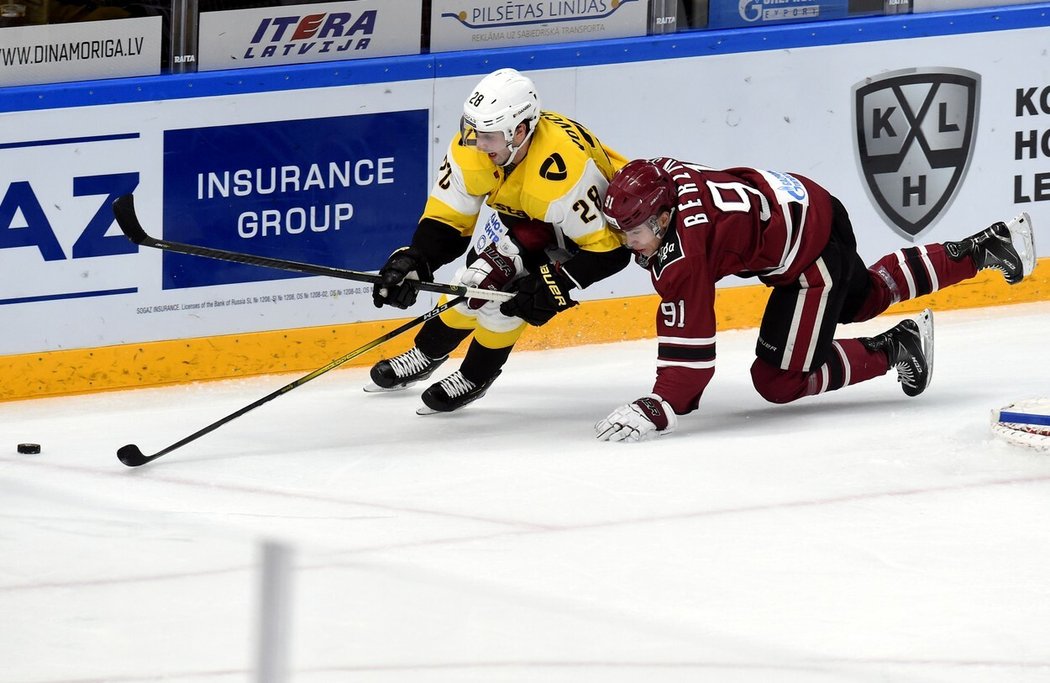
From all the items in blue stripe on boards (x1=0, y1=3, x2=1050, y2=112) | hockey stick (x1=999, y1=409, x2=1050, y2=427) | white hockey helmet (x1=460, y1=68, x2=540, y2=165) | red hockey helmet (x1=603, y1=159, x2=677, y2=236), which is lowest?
hockey stick (x1=999, y1=409, x2=1050, y2=427)

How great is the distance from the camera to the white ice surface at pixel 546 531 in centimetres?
244

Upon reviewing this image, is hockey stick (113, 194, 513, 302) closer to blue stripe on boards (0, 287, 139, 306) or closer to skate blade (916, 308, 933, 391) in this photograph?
blue stripe on boards (0, 287, 139, 306)

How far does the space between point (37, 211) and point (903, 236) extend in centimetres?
313

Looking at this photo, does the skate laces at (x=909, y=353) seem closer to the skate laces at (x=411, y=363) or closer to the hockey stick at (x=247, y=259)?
the hockey stick at (x=247, y=259)

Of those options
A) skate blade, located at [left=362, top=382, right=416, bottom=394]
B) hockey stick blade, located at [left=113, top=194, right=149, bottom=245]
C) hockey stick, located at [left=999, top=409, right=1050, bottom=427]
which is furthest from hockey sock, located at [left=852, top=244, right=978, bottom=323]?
hockey stick blade, located at [left=113, top=194, right=149, bottom=245]

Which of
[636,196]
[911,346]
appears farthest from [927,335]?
[636,196]

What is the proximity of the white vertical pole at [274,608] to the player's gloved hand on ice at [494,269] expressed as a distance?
2.63m

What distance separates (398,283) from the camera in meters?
A: 4.53

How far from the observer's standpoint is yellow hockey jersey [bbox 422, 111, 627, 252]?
4473mm

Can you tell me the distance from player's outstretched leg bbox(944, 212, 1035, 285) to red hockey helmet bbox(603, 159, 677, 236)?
1.10 m

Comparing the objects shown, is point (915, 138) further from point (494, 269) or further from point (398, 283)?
point (398, 283)

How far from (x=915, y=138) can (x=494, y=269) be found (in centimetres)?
212

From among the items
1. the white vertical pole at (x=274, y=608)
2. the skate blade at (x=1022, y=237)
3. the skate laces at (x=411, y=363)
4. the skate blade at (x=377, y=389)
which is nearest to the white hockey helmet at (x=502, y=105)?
the skate laces at (x=411, y=363)

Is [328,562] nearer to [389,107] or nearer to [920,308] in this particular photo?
[389,107]
